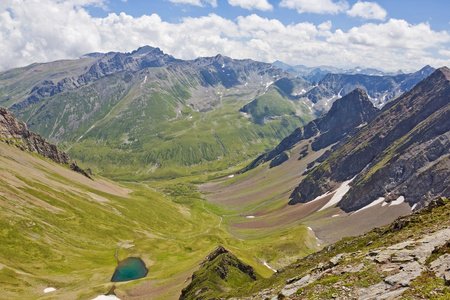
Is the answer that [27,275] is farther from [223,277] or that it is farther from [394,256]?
[394,256]

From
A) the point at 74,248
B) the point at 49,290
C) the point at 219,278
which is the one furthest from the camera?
the point at 74,248

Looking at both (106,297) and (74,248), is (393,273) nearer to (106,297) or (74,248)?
(106,297)

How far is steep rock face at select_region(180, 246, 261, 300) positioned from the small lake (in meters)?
44.6

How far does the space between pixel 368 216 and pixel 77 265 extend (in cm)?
17293

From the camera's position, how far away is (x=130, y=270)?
140125mm

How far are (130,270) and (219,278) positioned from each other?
218ft

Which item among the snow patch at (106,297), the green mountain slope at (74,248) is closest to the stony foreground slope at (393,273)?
the green mountain slope at (74,248)

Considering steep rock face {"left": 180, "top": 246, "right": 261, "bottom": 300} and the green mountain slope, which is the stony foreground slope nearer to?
steep rock face {"left": 180, "top": 246, "right": 261, "bottom": 300}

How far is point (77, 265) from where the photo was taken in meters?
134

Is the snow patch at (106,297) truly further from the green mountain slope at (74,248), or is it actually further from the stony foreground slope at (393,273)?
the stony foreground slope at (393,273)

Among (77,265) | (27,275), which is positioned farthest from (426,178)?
(27,275)

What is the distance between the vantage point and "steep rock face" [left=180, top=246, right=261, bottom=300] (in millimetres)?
84750

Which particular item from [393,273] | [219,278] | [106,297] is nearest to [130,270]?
[106,297]

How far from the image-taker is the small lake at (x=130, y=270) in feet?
429
